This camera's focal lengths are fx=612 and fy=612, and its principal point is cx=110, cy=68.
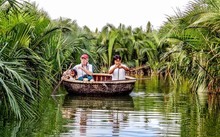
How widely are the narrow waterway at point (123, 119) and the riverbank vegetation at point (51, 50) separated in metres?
0.56

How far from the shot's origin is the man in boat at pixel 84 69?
21.3 metres

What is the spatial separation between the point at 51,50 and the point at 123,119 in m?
6.46

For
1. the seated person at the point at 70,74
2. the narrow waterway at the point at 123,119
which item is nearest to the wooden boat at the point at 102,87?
the seated person at the point at 70,74

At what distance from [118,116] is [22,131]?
11.4 feet

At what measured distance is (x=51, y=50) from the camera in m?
19.3

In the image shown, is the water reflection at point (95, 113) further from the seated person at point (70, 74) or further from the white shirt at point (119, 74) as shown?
the white shirt at point (119, 74)

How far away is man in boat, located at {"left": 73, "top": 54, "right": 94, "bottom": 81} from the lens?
21344 mm

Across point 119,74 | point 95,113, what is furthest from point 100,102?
point 95,113

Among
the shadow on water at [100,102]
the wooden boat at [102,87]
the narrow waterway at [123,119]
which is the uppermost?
the wooden boat at [102,87]

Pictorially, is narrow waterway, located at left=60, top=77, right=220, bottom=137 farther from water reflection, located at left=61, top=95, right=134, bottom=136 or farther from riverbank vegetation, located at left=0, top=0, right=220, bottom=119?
riverbank vegetation, located at left=0, top=0, right=220, bottom=119

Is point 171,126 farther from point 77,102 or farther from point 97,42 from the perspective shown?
point 97,42

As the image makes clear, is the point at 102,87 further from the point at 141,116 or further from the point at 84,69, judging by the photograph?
the point at 141,116

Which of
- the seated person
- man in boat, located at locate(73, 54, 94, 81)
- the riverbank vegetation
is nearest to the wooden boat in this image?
the seated person

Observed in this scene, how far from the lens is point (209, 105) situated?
17.3m
